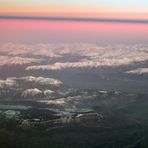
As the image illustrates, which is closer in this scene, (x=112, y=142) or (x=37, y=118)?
(x=112, y=142)

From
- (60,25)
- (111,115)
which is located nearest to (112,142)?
(111,115)

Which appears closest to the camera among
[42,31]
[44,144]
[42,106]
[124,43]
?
[44,144]

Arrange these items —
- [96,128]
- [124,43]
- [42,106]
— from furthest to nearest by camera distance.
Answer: [124,43] → [42,106] → [96,128]

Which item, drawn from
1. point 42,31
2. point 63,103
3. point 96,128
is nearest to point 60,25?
point 42,31

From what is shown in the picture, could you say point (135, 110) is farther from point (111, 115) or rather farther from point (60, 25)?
point (60, 25)

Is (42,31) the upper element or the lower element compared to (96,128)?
upper

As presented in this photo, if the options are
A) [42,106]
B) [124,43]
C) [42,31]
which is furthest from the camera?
[124,43]

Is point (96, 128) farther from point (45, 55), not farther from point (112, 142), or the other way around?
point (45, 55)

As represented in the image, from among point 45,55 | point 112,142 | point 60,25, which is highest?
point 60,25

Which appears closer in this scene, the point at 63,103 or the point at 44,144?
the point at 44,144
